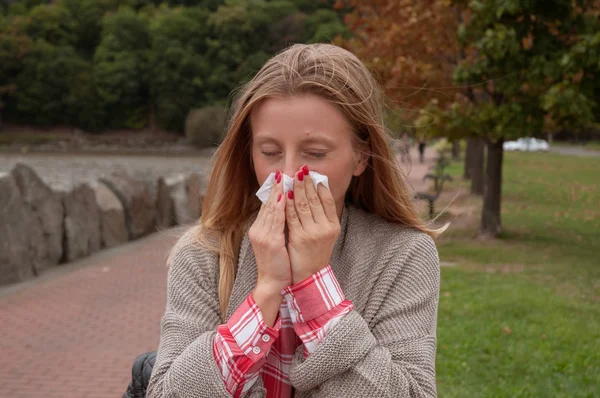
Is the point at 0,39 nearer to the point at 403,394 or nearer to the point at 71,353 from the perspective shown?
the point at 71,353

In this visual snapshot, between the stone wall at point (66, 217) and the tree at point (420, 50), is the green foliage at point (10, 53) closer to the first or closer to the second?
the stone wall at point (66, 217)

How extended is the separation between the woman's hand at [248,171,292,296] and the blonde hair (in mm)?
191

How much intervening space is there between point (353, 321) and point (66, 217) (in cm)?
924

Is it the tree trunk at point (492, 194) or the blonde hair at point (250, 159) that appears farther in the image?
the tree trunk at point (492, 194)

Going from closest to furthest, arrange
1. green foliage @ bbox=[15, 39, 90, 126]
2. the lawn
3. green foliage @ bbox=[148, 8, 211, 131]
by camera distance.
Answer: the lawn, green foliage @ bbox=[148, 8, 211, 131], green foliage @ bbox=[15, 39, 90, 126]

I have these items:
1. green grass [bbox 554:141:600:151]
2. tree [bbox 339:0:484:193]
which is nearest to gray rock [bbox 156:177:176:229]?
tree [bbox 339:0:484:193]

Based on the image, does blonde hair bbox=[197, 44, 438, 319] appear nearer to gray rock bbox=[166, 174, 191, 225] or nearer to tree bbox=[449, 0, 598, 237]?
tree bbox=[449, 0, 598, 237]

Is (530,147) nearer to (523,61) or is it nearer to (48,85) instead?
(48,85)

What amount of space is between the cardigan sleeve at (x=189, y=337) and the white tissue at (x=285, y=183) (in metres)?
0.26

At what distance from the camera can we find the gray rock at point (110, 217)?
11586mm

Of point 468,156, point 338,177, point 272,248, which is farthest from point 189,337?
point 468,156

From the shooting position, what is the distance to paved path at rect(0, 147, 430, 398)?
525 cm

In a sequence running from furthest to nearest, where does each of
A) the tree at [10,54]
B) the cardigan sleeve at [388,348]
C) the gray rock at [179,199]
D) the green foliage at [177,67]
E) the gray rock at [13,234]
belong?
the green foliage at [177,67], the tree at [10,54], the gray rock at [179,199], the gray rock at [13,234], the cardigan sleeve at [388,348]

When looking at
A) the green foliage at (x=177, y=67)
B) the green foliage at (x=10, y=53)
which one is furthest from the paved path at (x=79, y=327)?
the green foliage at (x=10, y=53)
